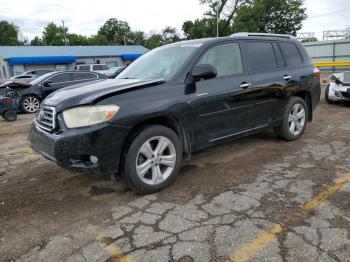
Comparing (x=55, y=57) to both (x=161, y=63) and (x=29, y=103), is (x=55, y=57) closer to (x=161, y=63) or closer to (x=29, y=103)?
(x=29, y=103)

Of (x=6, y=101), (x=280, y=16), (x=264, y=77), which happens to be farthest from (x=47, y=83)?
(x=280, y=16)

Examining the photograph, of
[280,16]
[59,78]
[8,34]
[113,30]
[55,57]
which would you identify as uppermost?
[8,34]

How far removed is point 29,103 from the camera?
1152cm

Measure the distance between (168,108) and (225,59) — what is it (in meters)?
1.36

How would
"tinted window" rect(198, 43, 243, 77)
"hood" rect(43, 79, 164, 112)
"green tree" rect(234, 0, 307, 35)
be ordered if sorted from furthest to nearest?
1. "green tree" rect(234, 0, 307, 35)
2. "tinted window" rect(198, 43, 243, 77)
3. "hood" rect(43, 79, 164, 112)

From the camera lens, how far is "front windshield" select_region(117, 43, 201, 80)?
4.36m

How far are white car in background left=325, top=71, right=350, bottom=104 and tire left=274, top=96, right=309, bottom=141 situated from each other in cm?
380

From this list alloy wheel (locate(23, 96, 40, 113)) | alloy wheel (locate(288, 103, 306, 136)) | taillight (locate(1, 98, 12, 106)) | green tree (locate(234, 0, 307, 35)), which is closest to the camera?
alloy wheel (locate(288, 103, 306, 136))

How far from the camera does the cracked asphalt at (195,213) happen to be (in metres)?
2.79

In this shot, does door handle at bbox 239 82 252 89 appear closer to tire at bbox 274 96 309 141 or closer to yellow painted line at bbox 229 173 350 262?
tire at bbox 274 96 309 141

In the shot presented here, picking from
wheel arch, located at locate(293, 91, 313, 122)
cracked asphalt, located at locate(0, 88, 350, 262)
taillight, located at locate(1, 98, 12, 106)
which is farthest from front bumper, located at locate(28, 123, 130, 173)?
taillight, located at locate(1, 98, 12, 106)

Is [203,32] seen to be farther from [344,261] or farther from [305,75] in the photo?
[344,261]

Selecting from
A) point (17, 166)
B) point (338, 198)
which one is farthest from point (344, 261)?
point (17, 166)

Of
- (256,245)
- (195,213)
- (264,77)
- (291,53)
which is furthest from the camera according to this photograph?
(291,53)
